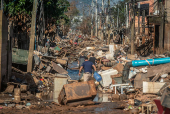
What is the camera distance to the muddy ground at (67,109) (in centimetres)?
903

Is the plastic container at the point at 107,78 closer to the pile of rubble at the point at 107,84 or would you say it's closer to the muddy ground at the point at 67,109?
the pile of rubble at the point at 107,84

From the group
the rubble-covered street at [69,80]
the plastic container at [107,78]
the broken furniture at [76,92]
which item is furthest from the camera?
the plastic container at [107,78]

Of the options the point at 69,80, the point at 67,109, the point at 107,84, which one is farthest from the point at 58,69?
the point at 67,109

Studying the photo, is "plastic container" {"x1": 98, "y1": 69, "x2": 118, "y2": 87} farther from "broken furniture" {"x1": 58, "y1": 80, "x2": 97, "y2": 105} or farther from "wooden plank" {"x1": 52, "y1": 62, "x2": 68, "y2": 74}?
"broken furniture" {"x1": 58, "y1": 80, "x2": 97, "y2": 105}

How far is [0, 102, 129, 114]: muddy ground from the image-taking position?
903 centimetres

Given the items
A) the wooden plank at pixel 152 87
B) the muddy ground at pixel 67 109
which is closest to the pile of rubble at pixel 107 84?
the wooden plank at pixel 152 87

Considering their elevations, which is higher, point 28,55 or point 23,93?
point 28,55

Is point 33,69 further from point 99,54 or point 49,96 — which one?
point 99,54

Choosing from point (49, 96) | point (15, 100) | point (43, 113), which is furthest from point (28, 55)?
point (43, 113)

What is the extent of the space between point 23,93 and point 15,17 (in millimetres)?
12242

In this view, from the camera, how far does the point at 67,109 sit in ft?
31.2

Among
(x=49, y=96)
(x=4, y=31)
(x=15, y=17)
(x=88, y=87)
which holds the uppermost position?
(x=15, y=17)

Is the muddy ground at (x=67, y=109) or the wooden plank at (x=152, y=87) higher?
the wooden plank at (x=152, y=87)

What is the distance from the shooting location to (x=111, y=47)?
94.2 ft
